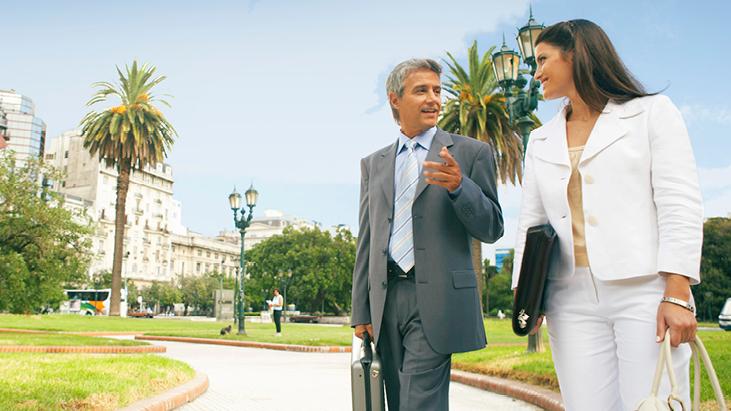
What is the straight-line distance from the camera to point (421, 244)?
3152 mm

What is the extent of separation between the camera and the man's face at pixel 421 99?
135 inches

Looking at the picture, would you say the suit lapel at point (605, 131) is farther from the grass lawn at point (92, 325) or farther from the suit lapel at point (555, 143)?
the grass lawn at point (92, 325)

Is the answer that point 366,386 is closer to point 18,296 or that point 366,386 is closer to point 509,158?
point 18,296

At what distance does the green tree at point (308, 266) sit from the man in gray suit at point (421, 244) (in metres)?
59.0

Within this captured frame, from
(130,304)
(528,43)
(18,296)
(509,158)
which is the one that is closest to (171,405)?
(528,43)

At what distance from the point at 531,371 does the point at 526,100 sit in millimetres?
6071

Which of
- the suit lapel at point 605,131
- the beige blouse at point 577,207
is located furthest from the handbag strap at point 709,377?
the suit lapel at point 605,131

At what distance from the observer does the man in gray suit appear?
9.96 feet

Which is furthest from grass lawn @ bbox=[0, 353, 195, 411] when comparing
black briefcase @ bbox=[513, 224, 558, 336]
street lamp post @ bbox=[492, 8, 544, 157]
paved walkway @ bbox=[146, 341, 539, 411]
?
street lamp post @ bbox=[492, 8, 544, 157]

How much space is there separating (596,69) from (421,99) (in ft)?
3.09

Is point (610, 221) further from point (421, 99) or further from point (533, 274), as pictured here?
point (421, 99)

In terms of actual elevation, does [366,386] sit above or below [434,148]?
below

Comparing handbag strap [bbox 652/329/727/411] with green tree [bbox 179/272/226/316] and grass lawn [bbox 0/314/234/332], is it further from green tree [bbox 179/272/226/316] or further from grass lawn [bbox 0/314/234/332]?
green tree [bbox 179/272/226/316]

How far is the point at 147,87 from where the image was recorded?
45281 mm
